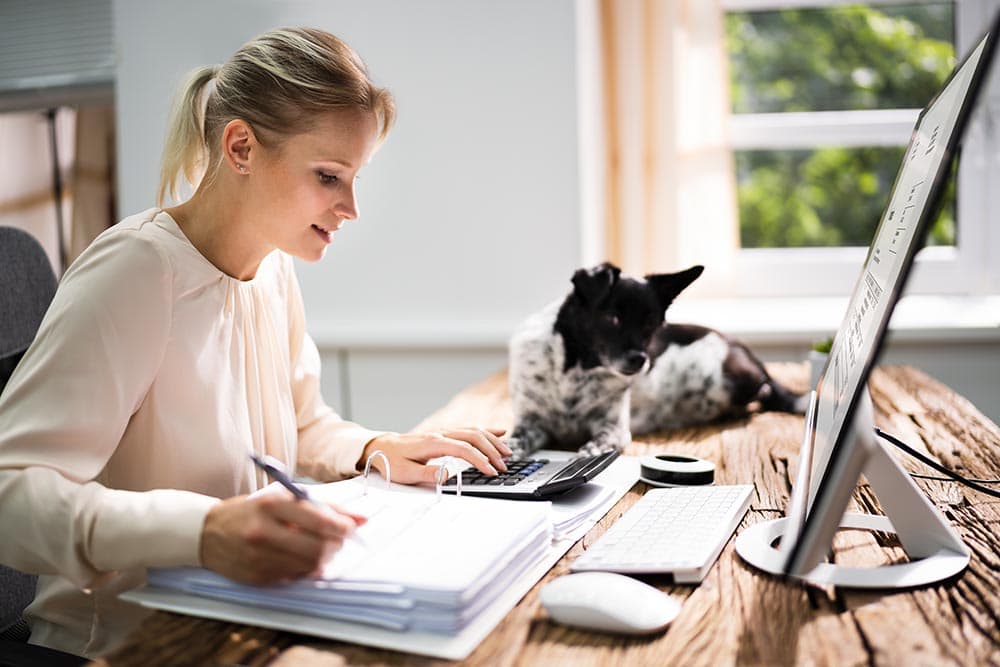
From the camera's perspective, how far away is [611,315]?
4.75ft

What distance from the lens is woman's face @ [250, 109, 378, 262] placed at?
3.38ft

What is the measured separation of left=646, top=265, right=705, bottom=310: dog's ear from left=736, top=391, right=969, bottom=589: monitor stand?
0.64 meters

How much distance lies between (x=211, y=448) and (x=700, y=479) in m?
0.62

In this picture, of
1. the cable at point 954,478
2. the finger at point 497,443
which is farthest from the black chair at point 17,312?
the cable at point 954,478

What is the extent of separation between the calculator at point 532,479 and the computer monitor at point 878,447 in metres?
0.23

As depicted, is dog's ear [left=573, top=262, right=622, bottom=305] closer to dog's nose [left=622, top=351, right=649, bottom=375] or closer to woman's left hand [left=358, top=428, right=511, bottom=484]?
dog's nose [left=622, top=351, right=649, bottom=375]

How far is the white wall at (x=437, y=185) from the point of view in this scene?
92.4 inches

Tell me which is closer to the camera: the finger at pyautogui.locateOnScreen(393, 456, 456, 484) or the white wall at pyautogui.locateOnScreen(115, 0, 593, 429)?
the finger at pyautogui.locateOnScreen(393, 456, 456, 484)

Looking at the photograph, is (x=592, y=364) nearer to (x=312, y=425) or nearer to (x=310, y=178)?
(x=312, y=425)

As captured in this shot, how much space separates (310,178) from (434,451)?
36cm

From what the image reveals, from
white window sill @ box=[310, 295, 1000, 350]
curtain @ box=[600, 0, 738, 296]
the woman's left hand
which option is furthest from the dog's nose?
curtain @ box=[600, 0, 738, 296]

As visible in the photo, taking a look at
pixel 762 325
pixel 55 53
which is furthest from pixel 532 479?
pixel 55 53

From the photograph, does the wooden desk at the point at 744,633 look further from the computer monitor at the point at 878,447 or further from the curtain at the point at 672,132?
the curtain at the point at 672,132

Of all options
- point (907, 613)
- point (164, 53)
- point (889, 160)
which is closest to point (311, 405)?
point (907, 613)
